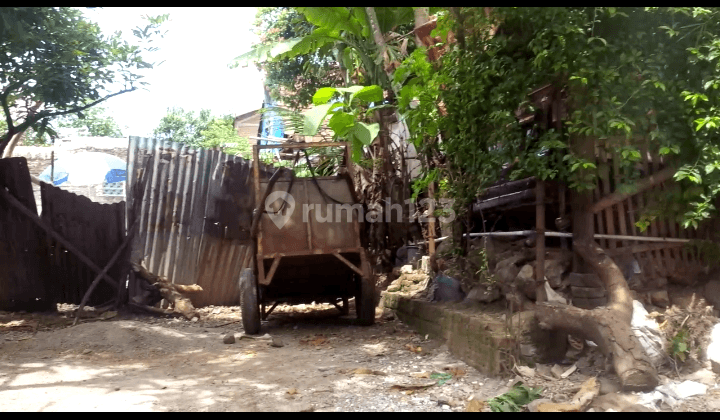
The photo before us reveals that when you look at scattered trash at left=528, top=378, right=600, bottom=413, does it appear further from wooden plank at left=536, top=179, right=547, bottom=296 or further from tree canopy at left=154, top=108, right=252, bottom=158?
tree canopy at left=154, top=108, right=252, bottom=158

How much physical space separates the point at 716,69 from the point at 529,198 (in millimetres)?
1981

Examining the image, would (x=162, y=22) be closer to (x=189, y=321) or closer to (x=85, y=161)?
(x=189, y=321)

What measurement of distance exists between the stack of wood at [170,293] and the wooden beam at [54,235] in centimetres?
44

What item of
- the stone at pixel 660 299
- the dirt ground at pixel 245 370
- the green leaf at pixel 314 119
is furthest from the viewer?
the green leaf at pixel 314 119

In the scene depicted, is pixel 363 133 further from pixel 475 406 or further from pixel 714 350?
pixel 714 350

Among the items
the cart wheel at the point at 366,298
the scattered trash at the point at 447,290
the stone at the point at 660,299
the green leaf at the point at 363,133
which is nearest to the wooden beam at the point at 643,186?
the stone at the point at 660,299

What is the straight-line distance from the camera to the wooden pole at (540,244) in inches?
212

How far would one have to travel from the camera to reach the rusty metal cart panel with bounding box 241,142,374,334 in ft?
24.2

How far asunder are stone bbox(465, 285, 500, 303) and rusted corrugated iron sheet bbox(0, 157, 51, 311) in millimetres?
6364

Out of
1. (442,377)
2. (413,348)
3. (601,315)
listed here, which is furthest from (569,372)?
(413,348)

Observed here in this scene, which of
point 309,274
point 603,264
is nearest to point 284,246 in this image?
point 309,274

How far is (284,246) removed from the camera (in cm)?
742

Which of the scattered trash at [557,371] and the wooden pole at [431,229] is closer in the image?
the scattered trash at [557,371]

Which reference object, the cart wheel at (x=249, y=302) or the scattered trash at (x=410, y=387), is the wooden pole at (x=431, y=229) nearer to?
the cart wheel at (x=249, y=302)
